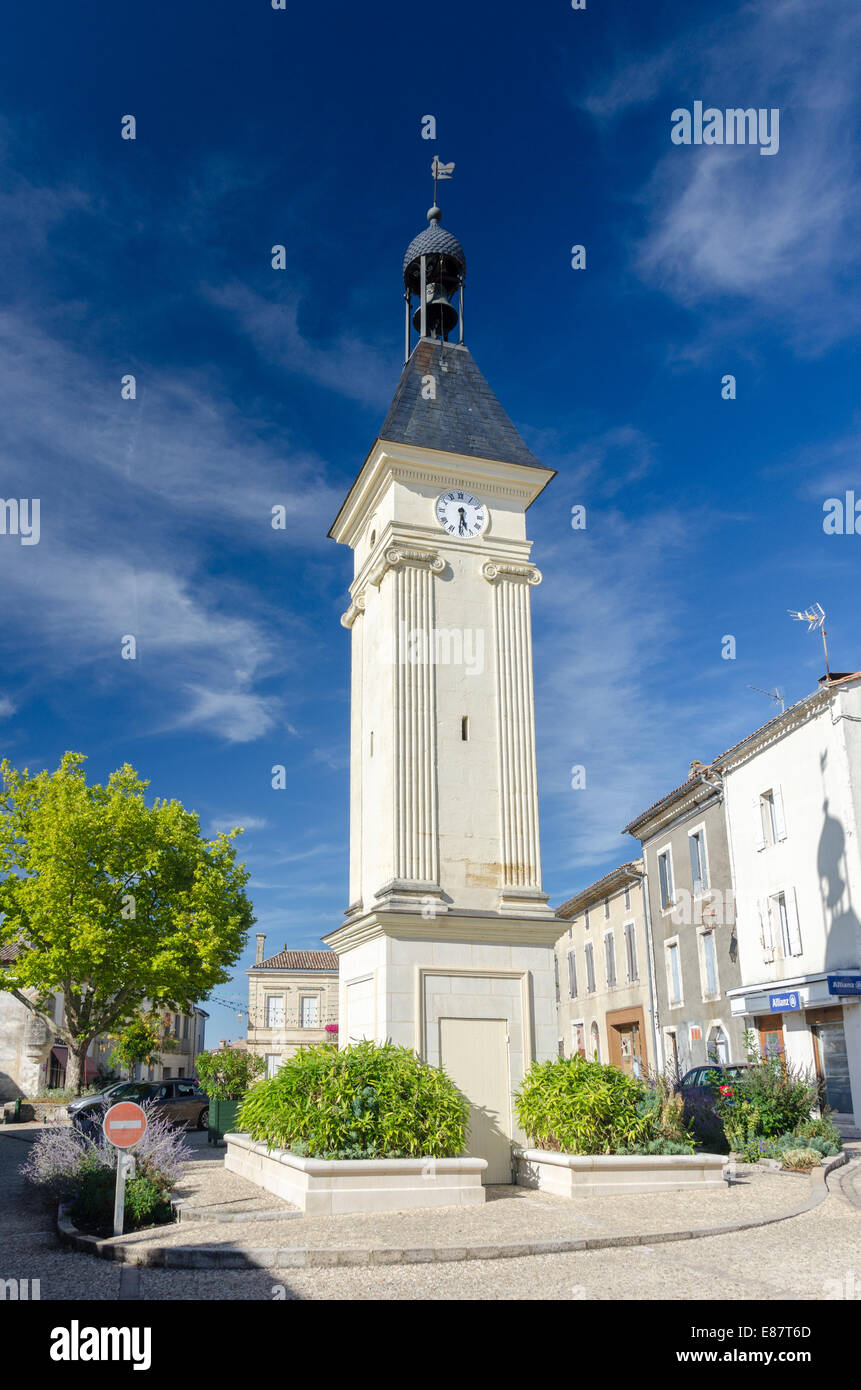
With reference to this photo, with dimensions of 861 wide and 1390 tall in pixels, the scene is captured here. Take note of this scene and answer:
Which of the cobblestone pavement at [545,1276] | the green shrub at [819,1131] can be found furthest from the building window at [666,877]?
the cobblestone pavement at [545,1276]

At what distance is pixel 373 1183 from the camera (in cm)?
1070

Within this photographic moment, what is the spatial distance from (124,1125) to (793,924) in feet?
60.4

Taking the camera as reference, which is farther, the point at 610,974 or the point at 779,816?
the point at 610,974

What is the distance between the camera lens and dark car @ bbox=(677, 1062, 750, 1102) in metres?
16.6

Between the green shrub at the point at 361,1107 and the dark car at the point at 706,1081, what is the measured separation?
578 centimetres

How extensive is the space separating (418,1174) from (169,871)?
63.7 ft

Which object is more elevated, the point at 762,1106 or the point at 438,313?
the point at 438,313

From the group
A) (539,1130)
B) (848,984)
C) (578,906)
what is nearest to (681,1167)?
(539,1130)

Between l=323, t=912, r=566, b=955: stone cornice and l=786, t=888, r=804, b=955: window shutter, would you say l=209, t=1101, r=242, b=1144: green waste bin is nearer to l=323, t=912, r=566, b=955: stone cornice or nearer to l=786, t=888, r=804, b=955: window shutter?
l=323, t=912, r=566, b=955: stone cornice

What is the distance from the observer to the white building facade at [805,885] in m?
21.6

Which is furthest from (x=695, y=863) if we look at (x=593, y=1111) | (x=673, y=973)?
(x=593, y=1111)

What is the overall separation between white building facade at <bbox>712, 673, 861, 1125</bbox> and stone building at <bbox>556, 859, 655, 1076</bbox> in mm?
7521

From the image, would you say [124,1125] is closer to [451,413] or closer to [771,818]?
[451,413]

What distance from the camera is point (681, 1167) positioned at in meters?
12.1
